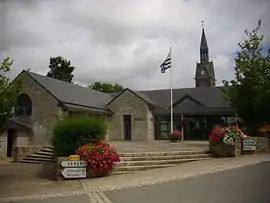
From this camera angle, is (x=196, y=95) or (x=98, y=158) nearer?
(x=98, y=158)

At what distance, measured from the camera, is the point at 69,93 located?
34.3m

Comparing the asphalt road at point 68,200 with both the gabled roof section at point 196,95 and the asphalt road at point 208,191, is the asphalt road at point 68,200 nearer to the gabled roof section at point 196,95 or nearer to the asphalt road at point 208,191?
the asphalt road at point 208,191

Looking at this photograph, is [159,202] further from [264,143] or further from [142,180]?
[264,143]

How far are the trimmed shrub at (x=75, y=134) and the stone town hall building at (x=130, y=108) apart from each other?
54.8 ft

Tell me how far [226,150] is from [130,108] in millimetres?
21878

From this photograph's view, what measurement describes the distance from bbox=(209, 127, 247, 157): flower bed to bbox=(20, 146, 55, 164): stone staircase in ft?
26.9

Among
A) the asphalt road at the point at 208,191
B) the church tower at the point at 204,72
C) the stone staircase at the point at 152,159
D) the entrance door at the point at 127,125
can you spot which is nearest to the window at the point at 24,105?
the entrance door at the point at 127,125

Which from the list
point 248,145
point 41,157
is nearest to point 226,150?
point 248,145

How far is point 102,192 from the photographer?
9.24 m

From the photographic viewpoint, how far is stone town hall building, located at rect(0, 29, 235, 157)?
31166 mm

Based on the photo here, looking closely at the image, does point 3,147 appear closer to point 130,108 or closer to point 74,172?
point 130,108

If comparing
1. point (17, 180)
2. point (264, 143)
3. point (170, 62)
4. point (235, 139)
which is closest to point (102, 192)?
point (17, 180)

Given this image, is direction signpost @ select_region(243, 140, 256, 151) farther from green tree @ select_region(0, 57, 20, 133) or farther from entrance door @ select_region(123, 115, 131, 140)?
entrance door @ select_region(123, 115, 131, 140)

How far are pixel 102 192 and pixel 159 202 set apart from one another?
2042 millimetres
